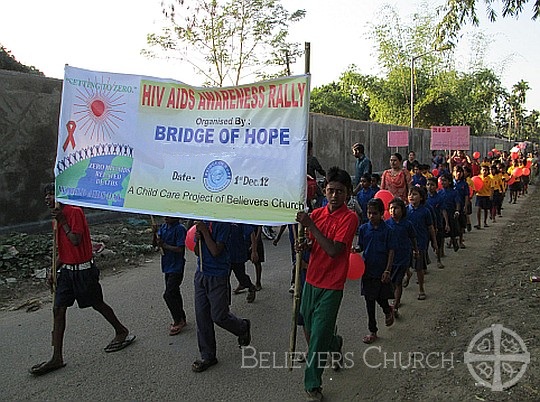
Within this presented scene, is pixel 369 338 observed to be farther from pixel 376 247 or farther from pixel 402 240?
pixel 402 240

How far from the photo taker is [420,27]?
37.5 metres

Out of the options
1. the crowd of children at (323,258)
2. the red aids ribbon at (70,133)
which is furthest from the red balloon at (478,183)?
the red aids ribbon at (70,133)

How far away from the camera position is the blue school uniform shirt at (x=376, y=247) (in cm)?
524

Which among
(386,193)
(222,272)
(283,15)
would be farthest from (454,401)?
(283,15)

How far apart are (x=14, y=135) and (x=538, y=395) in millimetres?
9235

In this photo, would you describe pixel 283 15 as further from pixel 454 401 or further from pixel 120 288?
pixel 454 401

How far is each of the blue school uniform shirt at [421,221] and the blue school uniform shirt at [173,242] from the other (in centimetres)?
313

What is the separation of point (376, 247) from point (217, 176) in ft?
6.28

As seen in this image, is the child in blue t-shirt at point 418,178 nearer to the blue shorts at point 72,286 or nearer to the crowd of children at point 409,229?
the crowd of children at point 409,229

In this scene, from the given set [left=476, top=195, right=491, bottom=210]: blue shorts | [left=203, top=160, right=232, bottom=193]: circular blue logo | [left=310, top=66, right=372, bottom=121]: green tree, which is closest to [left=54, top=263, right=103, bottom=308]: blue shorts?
[left=203, top=160, right=232, bottom=193]: circular blue logo

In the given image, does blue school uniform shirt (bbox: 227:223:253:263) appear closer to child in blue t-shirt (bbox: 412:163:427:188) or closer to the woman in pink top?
the woman in pink top

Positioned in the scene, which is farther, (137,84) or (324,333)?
(137,84)

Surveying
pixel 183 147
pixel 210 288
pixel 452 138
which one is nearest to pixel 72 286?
pixel 210 288

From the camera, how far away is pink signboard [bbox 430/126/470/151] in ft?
54.3
